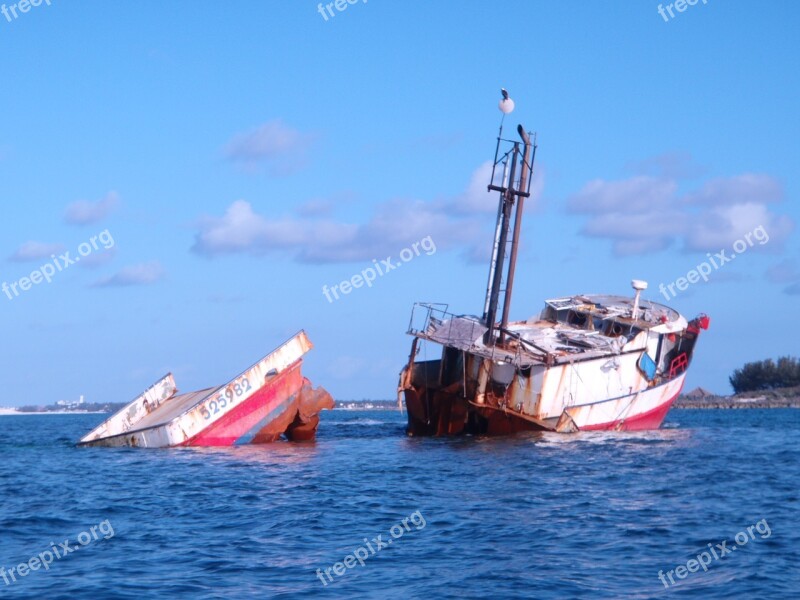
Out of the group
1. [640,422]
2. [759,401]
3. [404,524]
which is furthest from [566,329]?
[759,401]

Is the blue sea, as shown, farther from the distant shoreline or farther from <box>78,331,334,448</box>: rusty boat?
the distant shoreline

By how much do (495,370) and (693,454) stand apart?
6.61 metres

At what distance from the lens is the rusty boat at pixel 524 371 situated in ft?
105

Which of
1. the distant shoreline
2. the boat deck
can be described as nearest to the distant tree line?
the distant shoreline

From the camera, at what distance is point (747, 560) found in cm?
1507

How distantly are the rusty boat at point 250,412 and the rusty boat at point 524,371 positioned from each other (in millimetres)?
3495

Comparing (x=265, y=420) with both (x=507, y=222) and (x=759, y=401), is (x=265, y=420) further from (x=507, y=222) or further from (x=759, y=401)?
(x=759, y=401)

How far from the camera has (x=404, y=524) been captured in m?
17.8

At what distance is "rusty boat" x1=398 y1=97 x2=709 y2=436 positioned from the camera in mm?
31875

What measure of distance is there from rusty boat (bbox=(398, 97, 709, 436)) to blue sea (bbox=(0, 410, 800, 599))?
288 centimetres

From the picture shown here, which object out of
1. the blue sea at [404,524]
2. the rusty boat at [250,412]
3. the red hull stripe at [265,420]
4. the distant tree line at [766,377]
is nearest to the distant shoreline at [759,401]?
the distant tree line at [766,377]

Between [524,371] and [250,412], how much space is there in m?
8.62

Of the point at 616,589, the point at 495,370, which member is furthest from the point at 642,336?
the point at 616,589

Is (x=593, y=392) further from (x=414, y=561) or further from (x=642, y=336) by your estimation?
(x=414, y=561)
